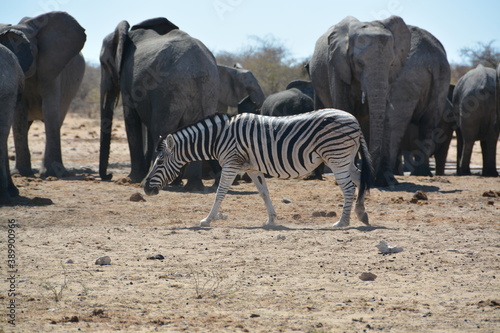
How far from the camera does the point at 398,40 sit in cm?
1316

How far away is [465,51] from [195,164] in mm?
26003

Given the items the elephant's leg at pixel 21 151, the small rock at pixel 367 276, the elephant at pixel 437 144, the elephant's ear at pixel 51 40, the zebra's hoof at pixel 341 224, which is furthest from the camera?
the elephant at pixel 437 144

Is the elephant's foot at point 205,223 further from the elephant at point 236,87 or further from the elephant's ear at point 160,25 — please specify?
the elephant at point 236,87

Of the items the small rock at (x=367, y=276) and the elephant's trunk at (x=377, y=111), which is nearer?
the small rock at (x=367, y=276)

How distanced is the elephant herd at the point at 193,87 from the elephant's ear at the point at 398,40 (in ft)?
0.06

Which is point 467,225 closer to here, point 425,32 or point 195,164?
point 195,164

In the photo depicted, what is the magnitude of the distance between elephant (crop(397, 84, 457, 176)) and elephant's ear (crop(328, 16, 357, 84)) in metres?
3.37

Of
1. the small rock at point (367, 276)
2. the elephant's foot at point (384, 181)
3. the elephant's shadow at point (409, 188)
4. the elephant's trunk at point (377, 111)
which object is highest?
the elephant's trunk at point (377, 111)

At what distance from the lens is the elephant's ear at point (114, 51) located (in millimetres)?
13139

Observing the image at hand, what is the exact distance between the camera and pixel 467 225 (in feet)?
28.6

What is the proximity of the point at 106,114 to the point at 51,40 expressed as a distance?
62.5 inches

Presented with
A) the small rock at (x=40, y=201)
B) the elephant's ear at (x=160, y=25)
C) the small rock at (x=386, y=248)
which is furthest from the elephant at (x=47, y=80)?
the small rock at (x=386, y=248)

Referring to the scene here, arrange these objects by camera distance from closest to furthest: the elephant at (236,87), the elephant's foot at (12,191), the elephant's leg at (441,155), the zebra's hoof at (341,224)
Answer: the zebra's hoof at (341,224) → the elephant's foot at (12,191) → the elephant's leg at (441,155) → the elephant at (236,87)

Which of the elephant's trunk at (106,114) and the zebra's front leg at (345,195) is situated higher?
the elephant's trunk at (106,114)
